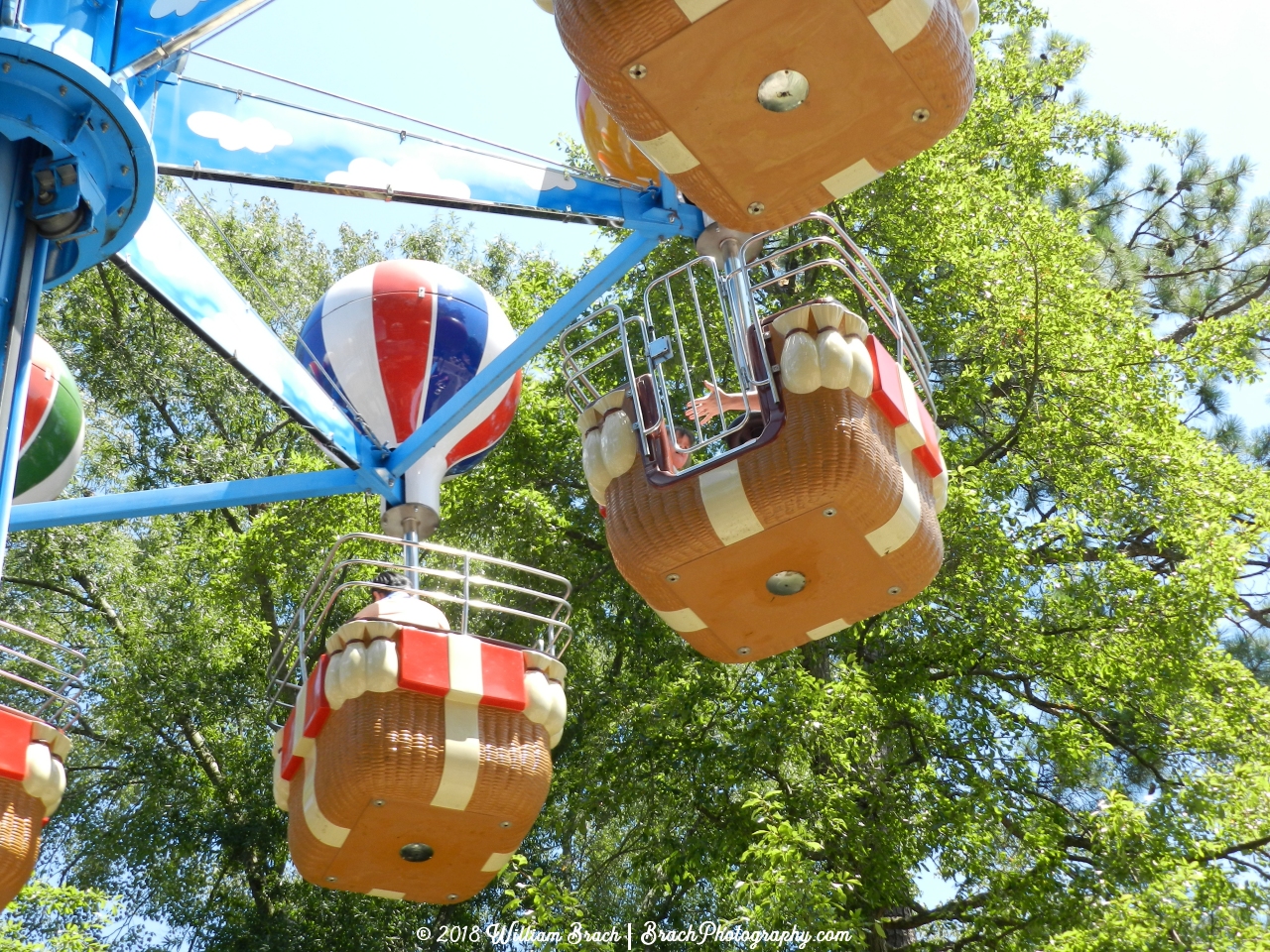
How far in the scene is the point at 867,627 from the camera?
10.9m

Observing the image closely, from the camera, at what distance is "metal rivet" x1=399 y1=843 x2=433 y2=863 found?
653 centimetres

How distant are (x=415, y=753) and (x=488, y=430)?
3.07 meters

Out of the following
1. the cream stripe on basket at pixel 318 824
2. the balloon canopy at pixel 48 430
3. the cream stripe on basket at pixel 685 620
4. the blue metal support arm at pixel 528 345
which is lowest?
the cream stripe on basket at pixel 318 824

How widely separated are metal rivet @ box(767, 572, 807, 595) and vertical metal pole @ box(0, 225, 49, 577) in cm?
265

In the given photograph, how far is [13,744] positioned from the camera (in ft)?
21.1

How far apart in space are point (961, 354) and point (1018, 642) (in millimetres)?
2890

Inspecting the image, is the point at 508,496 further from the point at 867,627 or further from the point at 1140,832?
the point at 1140,832

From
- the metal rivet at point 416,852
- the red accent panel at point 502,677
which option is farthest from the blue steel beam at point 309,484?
the metal rivet at point 416,852

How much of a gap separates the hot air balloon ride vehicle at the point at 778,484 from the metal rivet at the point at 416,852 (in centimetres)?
167

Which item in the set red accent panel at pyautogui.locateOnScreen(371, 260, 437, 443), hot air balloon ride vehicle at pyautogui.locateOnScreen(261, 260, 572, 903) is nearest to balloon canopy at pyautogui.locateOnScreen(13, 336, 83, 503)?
red accent panel at pyautogui.locateOnScreen(371, 260, 437, 443)

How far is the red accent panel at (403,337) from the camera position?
825 cm

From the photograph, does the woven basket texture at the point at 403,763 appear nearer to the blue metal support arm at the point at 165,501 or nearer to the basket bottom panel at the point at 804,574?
the basket bottom panel at the point at 804,574

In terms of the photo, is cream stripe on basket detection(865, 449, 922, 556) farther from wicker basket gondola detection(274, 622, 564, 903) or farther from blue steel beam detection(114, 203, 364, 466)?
blue steel beam detection(114, 203, 364, 466)

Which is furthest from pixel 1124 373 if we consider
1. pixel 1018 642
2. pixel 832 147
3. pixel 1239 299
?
pixel 832 147
